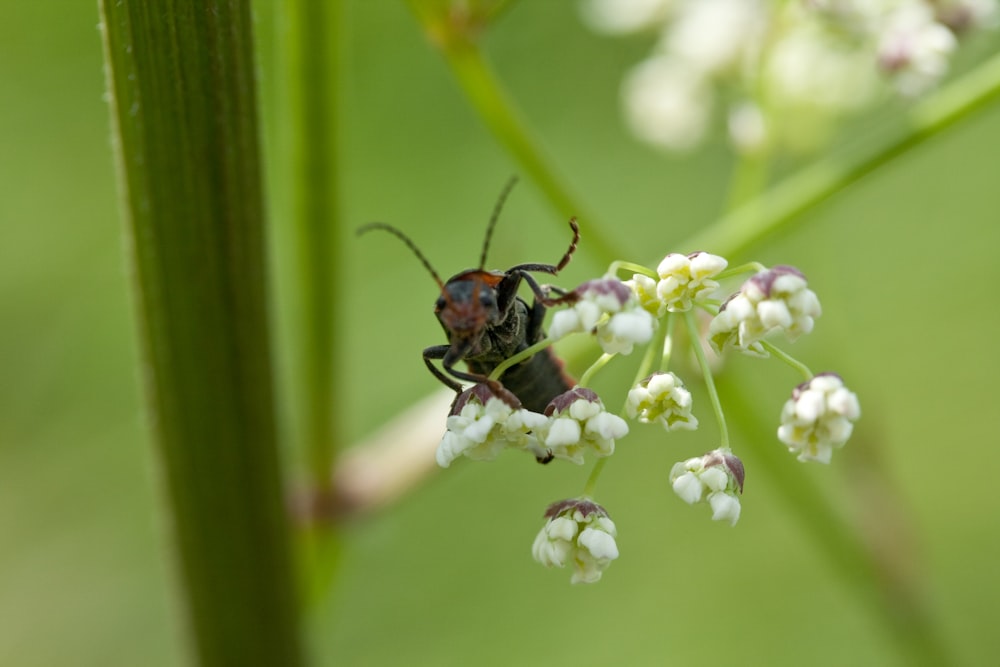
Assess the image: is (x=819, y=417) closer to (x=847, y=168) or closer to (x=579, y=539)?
(x=579, y=539)

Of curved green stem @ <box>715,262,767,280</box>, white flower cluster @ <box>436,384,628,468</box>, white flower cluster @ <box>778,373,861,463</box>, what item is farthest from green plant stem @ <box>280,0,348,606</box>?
white flower cluster @ <box>778,373,861,463</box>

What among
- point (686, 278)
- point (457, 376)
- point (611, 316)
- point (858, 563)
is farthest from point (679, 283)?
point (858, 563)

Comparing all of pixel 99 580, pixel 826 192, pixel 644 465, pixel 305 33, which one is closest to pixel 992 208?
pixel 644 465

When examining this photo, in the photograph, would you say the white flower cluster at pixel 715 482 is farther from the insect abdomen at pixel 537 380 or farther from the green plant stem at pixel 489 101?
the green plant stem at pixel 489 101

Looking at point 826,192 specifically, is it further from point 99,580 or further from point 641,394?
point 99,580

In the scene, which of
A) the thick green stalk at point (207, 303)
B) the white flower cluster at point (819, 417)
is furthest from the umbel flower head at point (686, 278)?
the thick green stalk at point (207, 303)

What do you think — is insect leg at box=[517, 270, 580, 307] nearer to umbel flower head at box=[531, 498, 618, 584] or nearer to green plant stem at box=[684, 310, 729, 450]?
green plant stem at box=[684, 310, 729, 450]
